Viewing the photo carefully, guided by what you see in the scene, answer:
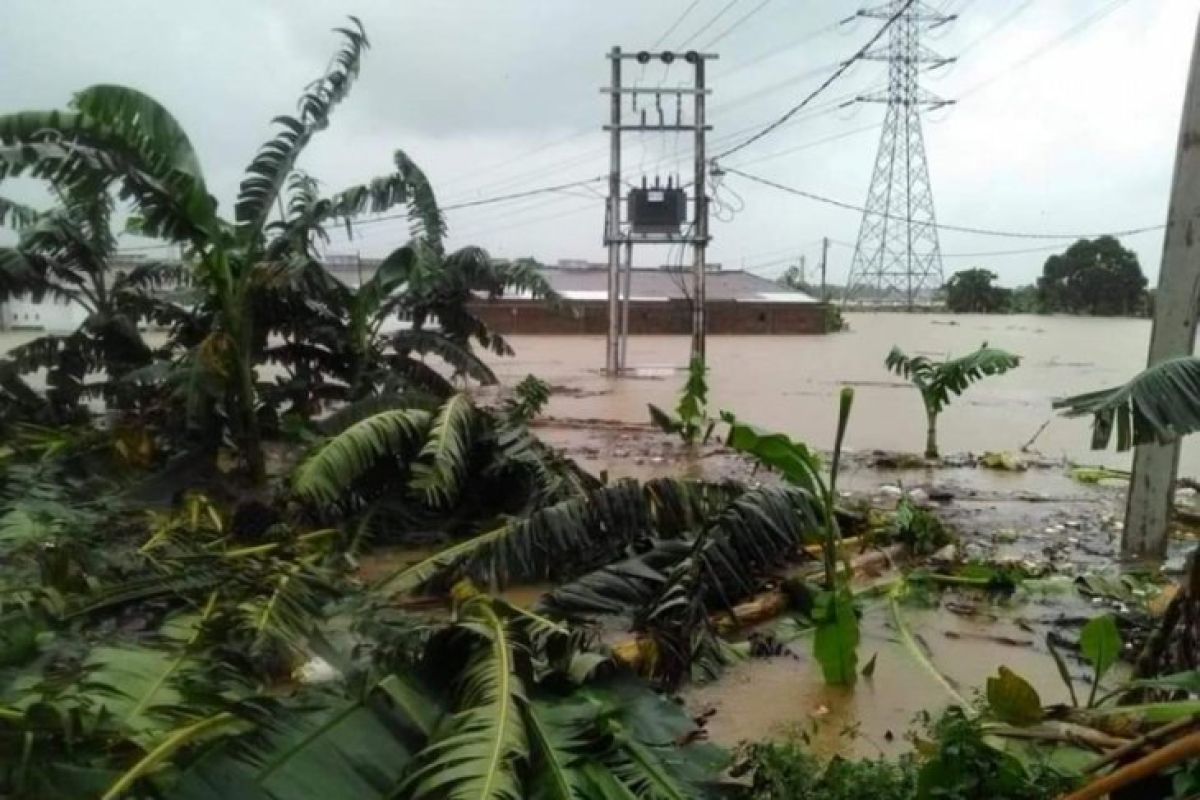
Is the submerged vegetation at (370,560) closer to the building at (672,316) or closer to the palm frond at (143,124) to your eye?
the palm frond at (143,124)

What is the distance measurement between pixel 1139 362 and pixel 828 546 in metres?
25.0

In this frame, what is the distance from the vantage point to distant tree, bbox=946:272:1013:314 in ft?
172

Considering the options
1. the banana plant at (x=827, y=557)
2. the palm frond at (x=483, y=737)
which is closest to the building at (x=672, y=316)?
the banana plant at (x=827, y=557)

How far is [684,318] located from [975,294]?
20896mm

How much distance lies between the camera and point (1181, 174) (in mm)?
6812

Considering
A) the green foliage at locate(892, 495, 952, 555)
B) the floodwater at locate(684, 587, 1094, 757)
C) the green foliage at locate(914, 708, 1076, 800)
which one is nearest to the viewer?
the green foliage at locate(914, 708, 1076, 800)

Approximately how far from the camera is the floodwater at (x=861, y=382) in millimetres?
13898

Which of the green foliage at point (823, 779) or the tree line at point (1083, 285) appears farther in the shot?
the tree line at point (1083, 285)

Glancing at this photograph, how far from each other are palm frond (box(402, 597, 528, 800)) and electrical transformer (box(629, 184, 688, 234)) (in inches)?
741

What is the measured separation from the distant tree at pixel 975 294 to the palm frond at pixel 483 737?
2081 inches

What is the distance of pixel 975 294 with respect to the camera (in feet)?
175

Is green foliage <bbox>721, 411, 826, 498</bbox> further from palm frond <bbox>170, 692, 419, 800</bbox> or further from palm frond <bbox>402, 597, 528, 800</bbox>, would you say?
palm frond <bbox>170, 692, 419, 800</bbox>

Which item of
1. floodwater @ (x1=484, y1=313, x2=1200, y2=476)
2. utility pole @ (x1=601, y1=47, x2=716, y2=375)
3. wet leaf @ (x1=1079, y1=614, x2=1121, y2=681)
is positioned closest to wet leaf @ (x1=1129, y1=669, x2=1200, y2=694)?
wet leaf @ (x1=1079, y1=614, x2=1121, y2=681)

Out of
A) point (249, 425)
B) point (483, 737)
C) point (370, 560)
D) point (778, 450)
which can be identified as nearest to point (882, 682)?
point (778, 450)
